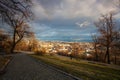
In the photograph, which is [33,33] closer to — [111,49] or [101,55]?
[101,55]

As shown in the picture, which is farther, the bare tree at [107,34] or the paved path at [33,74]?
the bare tree at [107,34]

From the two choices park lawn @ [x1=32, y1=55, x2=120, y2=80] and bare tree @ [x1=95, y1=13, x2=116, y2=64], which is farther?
bare tree @ [x1=95, y1=13, x2=116, y2=64]

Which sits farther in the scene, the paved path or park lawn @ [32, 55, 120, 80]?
park lawn @ [32, 55, 120, 80]

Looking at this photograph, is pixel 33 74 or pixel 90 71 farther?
pixel 90 71

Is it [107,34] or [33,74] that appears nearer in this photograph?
[33,74]

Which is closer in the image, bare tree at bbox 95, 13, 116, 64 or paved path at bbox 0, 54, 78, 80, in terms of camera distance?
paved path at bbox 0, 54, 78, 80

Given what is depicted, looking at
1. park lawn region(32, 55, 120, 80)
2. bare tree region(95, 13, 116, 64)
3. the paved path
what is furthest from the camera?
bare tree region(95, 13, 116, 64)


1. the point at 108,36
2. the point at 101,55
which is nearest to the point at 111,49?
the point at 108,36

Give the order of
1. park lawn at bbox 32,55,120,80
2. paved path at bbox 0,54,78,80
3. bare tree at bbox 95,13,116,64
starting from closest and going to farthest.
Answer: paved path at bbox 0,54,78,80 → park lawn at bbox 32,55,120,80 → bare tree at bbox 95,13,116,64

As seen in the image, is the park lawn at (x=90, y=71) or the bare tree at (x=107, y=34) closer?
the park lawn at (x=90, y=71)

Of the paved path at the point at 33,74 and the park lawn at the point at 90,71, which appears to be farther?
the park lawn at the point at 90,71

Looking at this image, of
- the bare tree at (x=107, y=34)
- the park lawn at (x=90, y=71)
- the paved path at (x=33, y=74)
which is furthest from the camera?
the bare tree at (x=107, y=34)

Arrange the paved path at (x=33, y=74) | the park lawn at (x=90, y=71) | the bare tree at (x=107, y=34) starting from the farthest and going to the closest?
the bare tree at (x=107, y=34) → the park lawn at (x=90, y=71) → the paved path at (x=33, y=74)

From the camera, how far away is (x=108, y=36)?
33312mm
